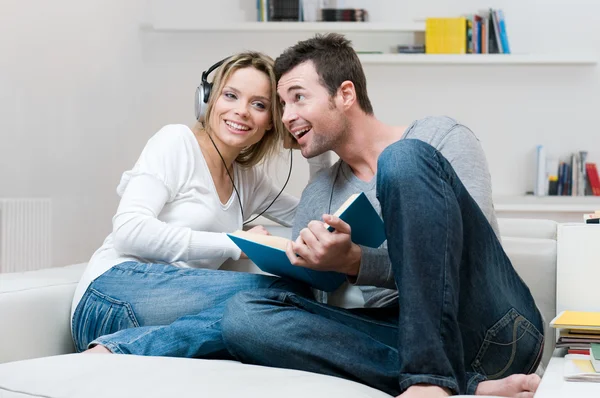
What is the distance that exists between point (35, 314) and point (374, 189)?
78 centimetres

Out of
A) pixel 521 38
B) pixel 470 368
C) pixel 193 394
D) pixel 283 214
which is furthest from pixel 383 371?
pixel 521 38

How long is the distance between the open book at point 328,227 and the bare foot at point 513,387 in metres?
0.35

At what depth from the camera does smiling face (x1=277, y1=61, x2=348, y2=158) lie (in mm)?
1900

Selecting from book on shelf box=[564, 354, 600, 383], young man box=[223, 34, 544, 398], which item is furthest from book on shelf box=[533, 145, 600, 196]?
book on shelf box=[564, 354, 600, 383]

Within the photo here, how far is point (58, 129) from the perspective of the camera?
395 centimetres

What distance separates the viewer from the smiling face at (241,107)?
201cm

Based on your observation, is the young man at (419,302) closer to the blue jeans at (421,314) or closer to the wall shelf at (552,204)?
the blue jeans at (421,314)

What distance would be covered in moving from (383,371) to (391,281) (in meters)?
0.19

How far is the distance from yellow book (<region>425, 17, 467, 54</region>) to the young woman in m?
2.42

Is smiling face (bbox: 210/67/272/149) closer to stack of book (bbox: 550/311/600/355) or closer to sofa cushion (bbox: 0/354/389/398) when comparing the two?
sofa cushion (bbox: 0/354/389/398)

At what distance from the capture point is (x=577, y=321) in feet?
4.23

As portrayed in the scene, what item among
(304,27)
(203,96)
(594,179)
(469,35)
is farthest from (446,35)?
(203,96)

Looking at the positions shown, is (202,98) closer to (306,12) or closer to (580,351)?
(580,351)

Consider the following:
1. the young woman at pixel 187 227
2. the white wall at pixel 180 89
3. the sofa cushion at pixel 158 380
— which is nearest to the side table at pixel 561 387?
the sofa cushion at pixel 158 380
